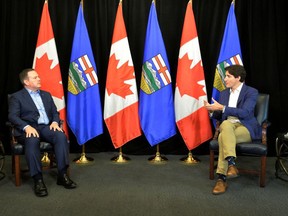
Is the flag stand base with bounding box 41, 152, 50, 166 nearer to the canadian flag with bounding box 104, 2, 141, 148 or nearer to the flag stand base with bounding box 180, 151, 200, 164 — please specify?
the canadian flag with bounding box 104, 2, 141, 148

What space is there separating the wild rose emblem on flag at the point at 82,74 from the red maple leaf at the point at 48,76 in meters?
0.18

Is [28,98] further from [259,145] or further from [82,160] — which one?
[259,145]

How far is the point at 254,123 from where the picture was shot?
12.9 feet

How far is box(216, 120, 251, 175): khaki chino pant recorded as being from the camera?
3.61 metres

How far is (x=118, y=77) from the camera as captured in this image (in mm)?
4590

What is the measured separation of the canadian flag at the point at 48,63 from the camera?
4527 millimetres

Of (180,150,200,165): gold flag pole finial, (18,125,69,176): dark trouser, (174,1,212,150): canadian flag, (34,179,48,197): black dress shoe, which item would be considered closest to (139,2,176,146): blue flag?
(174,1,212,150): canadian flag

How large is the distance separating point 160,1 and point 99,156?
7.51 ft

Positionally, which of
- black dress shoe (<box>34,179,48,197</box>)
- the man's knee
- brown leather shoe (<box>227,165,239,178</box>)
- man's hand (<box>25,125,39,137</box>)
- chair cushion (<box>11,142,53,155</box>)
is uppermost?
the man's knee

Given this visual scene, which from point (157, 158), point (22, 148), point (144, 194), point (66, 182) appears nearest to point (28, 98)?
point (22, 148)

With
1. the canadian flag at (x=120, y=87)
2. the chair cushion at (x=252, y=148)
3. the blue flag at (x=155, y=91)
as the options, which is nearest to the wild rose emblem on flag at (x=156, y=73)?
the blue flag at (x=155, y=91)

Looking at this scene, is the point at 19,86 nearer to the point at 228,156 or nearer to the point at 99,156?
the point at 99,156

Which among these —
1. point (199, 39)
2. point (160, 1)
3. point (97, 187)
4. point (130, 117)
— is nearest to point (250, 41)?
point (199, 39)

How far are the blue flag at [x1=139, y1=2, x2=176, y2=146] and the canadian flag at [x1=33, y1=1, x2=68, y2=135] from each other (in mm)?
1042
